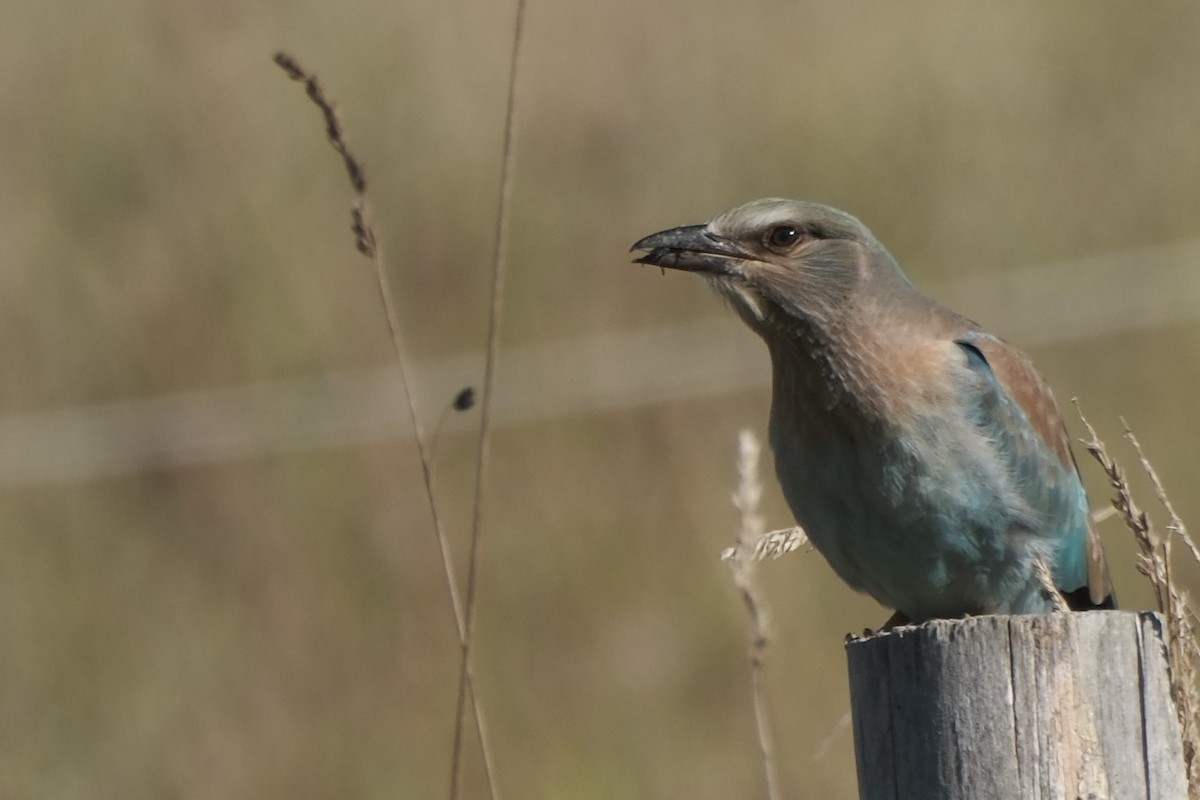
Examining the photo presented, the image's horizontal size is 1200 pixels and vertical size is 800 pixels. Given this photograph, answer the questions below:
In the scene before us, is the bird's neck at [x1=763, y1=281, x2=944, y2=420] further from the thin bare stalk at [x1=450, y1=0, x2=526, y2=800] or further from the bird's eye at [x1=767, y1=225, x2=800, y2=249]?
the thin bare stalk at [x1=450, y1=0, x2=526, y2=800]

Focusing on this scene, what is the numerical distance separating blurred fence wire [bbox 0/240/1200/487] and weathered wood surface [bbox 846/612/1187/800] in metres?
5.70

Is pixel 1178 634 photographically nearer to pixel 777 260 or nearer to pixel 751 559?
pixel 751 559

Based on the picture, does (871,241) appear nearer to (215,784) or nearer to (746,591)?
(746,591)

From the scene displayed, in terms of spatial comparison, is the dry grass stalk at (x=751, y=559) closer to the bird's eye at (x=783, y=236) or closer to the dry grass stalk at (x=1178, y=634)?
the dry grass stalk at (x=1178, y=634)

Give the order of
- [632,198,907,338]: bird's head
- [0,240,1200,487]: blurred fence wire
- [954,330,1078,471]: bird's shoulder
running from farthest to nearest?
[0,240,1200,487]: blurred fence wire < [632,198,907,338]: bird's head < [954,330,1078,471]: bird's shoulder

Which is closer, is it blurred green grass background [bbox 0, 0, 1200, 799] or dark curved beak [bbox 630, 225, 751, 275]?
dark curved beak [bbox 630, 225, 751, 275]

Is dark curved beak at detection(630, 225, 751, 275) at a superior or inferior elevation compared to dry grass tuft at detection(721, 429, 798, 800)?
superior

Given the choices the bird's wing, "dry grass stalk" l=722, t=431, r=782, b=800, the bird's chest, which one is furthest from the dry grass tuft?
the bird's wing

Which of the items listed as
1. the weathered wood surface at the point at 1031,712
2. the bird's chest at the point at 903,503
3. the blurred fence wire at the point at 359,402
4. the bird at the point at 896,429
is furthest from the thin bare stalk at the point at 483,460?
the blurred fence wire at the point at 359,402

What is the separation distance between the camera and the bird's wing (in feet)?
14.4

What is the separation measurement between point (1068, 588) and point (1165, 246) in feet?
18.6

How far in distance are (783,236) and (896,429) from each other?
650 mm

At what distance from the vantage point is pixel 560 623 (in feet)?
25.4

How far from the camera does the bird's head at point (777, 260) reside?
4621 mm
